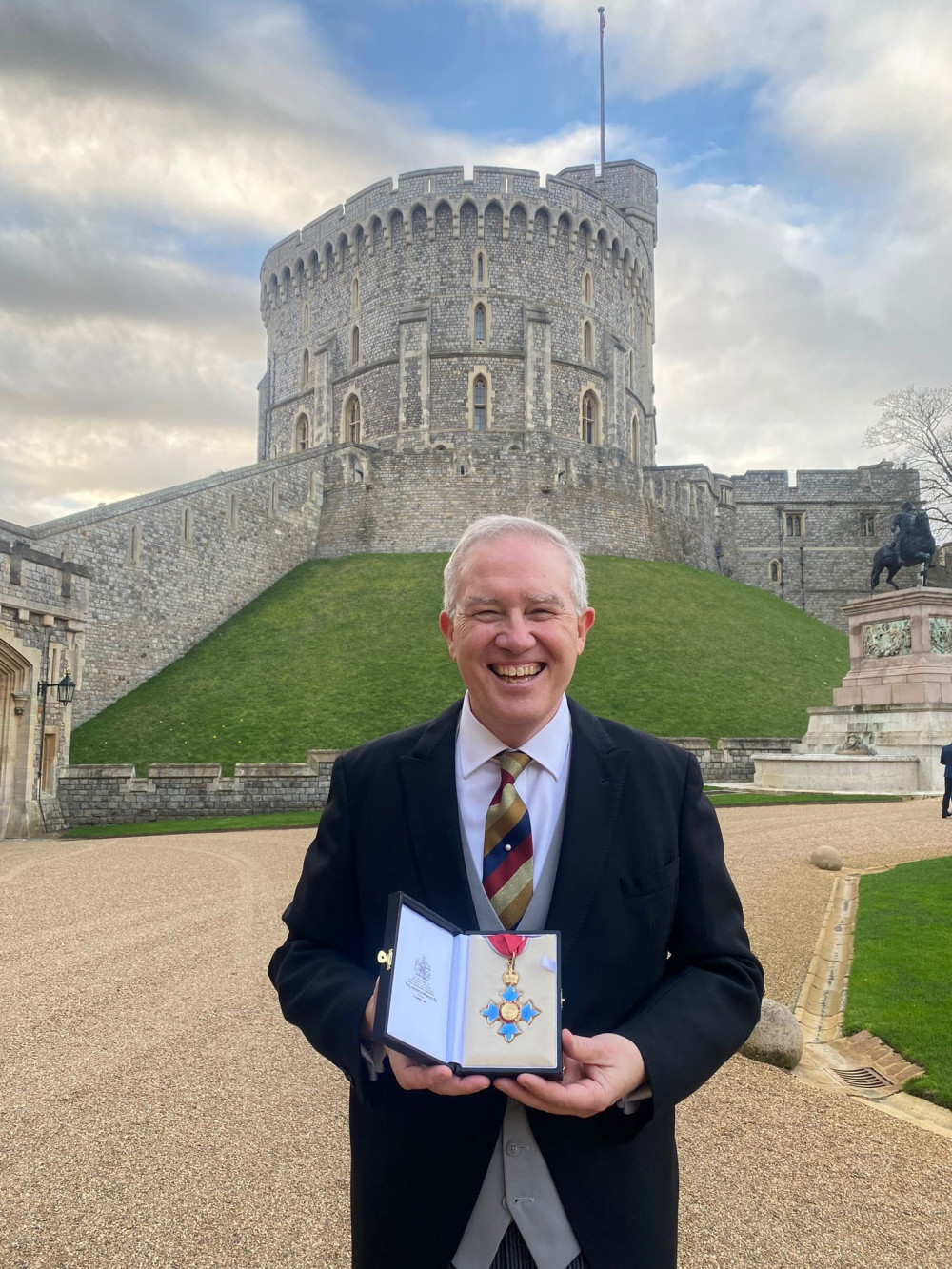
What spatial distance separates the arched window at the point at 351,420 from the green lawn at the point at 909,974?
38.1 metres

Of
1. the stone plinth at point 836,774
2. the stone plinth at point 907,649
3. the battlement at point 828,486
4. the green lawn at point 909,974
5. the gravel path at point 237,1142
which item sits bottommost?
the gravel path at point 237,1142

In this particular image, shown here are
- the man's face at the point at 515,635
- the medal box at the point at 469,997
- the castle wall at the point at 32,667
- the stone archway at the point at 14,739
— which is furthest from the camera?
the stone archway at the point at 14,739

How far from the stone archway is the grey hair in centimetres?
1444

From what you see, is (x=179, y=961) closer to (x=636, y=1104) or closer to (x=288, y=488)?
(x=636, y=1104)

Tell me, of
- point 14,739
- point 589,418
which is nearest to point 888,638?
point 14,739

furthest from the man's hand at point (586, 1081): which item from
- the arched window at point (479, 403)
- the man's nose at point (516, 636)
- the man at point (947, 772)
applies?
the arched window at point (479, 403)

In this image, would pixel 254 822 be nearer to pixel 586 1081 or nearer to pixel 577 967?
pixel 577 967

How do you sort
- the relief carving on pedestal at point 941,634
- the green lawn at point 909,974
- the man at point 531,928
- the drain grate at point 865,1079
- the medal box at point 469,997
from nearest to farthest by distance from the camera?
1. the medal box at point 469,997
2. the man at point 531,928
3. the drain grate at point 865,1079
4. the green lawn at point 909,974
5. the relief carving on pedestal at point 941,634

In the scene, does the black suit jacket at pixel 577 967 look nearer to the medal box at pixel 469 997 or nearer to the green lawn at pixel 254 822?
the medal box at pixel 469 997

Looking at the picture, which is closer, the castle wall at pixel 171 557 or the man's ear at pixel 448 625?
the man's ear at pixel 448 625

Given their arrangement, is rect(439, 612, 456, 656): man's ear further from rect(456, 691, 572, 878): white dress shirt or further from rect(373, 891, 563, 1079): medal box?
rect(373, 891, 563, 1079): medal box

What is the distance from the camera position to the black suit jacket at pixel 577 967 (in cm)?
179

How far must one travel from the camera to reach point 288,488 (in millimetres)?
31594

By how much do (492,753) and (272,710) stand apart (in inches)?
802
